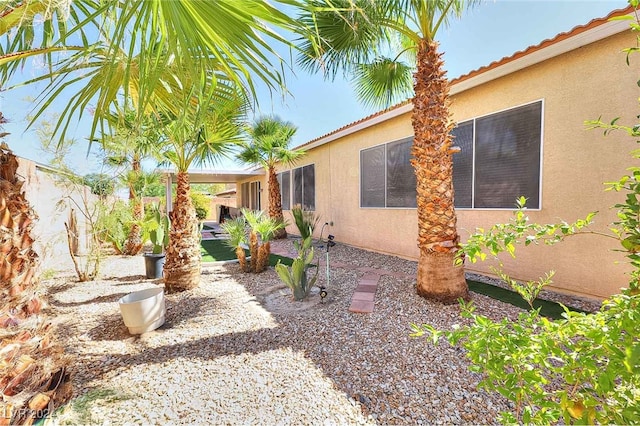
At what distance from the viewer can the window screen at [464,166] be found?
6266 mm

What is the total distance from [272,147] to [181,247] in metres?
6.89

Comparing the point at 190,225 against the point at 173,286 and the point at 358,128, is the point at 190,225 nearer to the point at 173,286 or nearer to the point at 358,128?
the point at 173,286

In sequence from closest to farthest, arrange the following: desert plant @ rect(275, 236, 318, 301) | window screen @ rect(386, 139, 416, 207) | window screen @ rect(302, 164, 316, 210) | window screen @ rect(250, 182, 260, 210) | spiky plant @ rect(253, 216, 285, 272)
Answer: desert plant @ rect(275, 236, 318, 301) → spiky plant @ rect(253, 216, 285, 272) → window screen @ rect(386, 139, 416, 207) → window screen @ rect(302, 164, 316, 210) → window screen @ rect(250, 182, 260, 210)

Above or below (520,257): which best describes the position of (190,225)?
above

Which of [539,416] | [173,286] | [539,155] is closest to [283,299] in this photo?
[173,286]

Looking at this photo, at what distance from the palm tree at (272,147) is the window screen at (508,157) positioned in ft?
24.3

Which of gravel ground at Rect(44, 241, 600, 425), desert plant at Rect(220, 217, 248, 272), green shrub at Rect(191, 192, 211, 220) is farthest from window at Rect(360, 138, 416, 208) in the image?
green shrub at Rect(191, 192, 211, 220)

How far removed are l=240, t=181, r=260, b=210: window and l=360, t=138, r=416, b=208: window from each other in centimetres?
1201

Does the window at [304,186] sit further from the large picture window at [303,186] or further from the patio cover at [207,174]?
the patio cover at [207,174]

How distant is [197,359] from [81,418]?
1115mm

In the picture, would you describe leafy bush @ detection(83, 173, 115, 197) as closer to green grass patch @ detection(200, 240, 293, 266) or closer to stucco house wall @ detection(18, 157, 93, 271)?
stucco house wall @ detection(18, 157, 93, 271)

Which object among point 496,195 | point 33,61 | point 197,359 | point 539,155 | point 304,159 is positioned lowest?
point 197,359

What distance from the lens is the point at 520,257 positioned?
18.4 ft

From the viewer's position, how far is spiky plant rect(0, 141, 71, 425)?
1634mm
